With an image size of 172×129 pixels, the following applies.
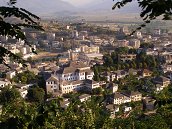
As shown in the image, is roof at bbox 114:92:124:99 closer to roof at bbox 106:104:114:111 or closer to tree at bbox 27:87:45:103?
roof at bbox 106:104:114:111

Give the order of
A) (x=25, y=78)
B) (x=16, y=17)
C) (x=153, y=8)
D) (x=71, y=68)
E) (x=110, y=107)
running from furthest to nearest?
1. (x=71, y=68)
2. (x=25, y=78)
3. (x=110, y=107)
4. (x=16, y=17)
5. (x=153, y=8)

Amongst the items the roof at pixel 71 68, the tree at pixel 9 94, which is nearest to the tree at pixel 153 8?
the tree at pixel 9 94

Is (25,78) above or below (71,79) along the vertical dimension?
above

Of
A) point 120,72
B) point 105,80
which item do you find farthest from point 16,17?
point 120,72

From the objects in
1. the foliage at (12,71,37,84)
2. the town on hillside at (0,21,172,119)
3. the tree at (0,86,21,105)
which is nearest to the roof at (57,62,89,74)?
the town on hillside at (0,21,172,119)

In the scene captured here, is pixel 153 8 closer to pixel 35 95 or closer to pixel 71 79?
pixel 35 95

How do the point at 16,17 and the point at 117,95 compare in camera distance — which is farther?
the point at 117,95

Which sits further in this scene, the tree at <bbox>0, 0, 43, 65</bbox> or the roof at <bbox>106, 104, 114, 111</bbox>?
the roof at <bbox>106, 104, 114, 111</bbox>

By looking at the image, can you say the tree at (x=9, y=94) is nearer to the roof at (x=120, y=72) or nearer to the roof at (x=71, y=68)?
the roof at (x=71, y=68)

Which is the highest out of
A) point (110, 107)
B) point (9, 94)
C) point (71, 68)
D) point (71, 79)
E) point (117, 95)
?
point (71, 68)

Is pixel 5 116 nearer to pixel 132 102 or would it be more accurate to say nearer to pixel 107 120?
pixel 107 120

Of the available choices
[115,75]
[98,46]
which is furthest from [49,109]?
[98,46]
